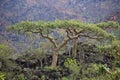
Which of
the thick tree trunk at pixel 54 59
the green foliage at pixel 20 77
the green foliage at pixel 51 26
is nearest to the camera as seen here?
the green foliage at pixel 20 77

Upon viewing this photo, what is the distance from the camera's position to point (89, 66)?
20.6 meters

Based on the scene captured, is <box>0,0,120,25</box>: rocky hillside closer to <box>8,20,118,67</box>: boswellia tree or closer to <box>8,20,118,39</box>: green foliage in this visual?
<box>8,20,118,67</box>: boswellia tree

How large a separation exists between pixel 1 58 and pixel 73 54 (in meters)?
5.50

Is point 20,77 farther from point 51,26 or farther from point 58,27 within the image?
point 58,27

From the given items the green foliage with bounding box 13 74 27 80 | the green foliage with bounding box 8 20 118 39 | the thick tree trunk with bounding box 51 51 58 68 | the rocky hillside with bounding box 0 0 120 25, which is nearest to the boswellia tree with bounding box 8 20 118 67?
the green foliage with bounding box 8 20 118 39

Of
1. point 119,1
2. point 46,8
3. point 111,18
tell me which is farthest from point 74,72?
point 46,8

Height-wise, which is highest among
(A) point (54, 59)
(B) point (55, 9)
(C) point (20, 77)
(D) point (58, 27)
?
(B) point (55, 9)

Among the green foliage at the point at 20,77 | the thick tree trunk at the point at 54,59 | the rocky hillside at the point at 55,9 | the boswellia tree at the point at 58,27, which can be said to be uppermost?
the rocky hillside at the point at 55,9

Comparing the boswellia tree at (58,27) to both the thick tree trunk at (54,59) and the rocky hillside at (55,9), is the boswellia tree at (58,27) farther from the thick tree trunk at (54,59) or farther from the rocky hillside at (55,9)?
the rocky hillside at (55,9)

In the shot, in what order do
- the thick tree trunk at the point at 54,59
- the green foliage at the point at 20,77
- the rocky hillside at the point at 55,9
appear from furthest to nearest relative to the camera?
1. the rocky hillside at the point at 55,9
2. the thick tree trunk at the point at 54,59
3. the green foliage at the point at 20,77

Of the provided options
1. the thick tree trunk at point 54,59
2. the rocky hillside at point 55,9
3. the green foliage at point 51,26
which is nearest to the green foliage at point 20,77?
the thick tree trunk at point 54,59

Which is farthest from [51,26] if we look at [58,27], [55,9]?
[55,9]

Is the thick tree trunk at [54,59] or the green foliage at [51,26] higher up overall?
the green foliage at [51,26]

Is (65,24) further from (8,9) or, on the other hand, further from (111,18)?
(8,9)
